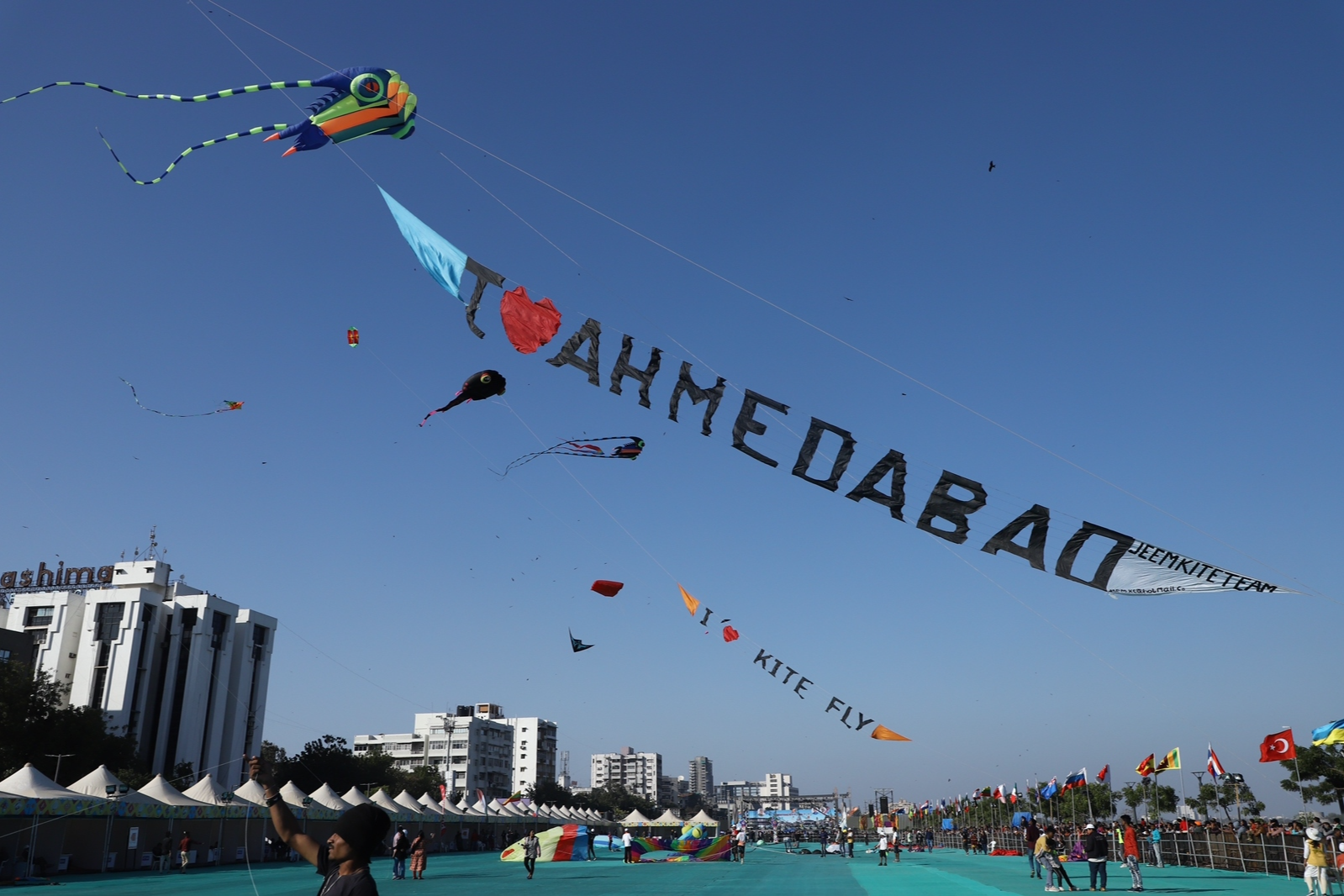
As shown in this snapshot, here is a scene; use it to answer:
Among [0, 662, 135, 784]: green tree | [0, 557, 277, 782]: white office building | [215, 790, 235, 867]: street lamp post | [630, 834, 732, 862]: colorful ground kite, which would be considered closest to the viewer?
[215, 790, 235, 867]: street lamp post

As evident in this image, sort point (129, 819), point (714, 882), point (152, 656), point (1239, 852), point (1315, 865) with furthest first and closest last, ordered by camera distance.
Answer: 1. point (152, 656)
2. point (129, 819)
3. point (1239, 852)
4. point (714, 882)
5. point (1315, 865)

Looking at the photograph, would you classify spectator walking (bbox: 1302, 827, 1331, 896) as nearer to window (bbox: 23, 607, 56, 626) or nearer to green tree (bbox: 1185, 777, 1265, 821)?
green tree (bbox: 1185, 777, 1265, 821)

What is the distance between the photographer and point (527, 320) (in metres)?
12.8

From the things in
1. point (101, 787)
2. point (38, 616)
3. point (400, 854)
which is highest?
point (38, 616)

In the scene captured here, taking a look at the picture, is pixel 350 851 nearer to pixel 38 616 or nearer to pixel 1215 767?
pixel 1215 767

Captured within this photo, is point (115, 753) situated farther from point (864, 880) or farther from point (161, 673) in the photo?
point (864, 880)

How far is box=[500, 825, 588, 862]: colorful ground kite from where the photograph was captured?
124ft

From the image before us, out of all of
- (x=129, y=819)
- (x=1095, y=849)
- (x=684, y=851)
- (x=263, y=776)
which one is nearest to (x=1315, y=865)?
Answer: (x=1095, y=849)

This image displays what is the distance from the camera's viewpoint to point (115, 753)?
5253cm

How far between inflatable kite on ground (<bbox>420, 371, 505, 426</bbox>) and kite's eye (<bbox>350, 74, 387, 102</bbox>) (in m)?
4.66

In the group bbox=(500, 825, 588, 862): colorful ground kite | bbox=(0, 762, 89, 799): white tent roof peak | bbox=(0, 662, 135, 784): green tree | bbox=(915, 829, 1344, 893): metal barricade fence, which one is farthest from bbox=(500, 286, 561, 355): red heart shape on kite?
bbox=(0, 662, 135, 784): green tree

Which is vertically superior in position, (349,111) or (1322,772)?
(349,111)

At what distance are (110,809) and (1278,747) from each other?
1338 inches

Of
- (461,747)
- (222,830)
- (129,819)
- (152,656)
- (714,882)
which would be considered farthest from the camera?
(461,747)
